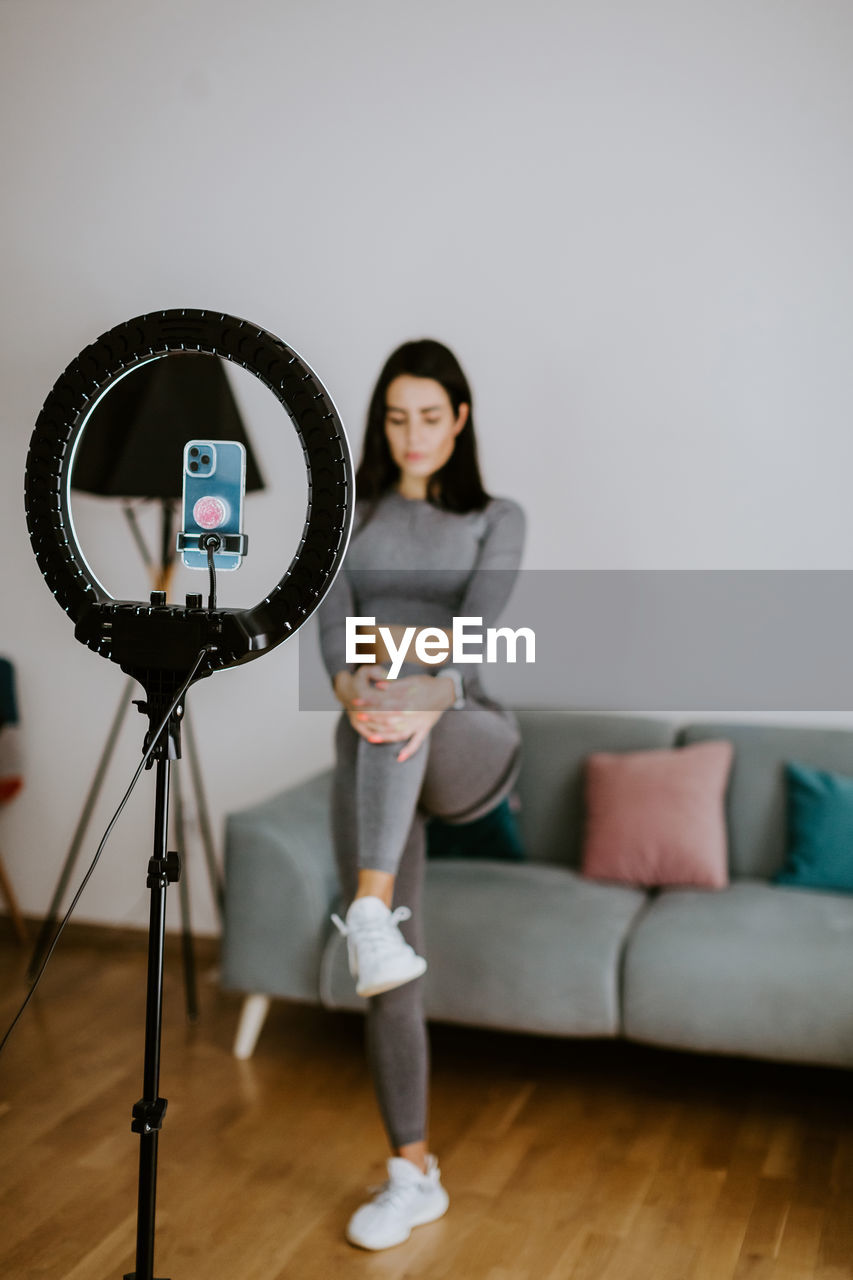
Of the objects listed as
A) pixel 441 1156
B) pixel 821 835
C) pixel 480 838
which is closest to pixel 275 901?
pixel 480 838

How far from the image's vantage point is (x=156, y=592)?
3.96ft

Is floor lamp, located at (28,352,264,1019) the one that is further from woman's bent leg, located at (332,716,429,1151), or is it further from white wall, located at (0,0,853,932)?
woman's bent leg, located at (332,716,429,1151)

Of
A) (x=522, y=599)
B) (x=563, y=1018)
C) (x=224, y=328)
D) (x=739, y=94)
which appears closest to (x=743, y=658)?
(x=522, y=599)

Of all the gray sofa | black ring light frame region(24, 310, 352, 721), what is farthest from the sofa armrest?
black ring light frame region(24, 310, 352, 721)

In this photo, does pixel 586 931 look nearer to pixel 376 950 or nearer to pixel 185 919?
pixel 376 950

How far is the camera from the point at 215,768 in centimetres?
323

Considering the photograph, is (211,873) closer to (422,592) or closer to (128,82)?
(422,592)

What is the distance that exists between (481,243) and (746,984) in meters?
1.78

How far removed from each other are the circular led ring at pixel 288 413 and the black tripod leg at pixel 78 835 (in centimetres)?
186

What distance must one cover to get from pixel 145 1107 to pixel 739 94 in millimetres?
2462

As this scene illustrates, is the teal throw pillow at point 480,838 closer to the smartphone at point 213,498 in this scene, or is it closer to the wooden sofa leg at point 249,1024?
the wooden sofa leg at point 249,1024

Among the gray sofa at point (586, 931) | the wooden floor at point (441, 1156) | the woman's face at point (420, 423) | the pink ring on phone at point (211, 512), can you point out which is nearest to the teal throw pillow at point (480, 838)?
the gray sofa at point (586, 931)

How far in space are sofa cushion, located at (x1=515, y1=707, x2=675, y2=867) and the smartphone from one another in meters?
1.76

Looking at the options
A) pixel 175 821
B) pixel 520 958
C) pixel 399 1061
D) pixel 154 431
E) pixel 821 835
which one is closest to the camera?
pixel 399 1061
